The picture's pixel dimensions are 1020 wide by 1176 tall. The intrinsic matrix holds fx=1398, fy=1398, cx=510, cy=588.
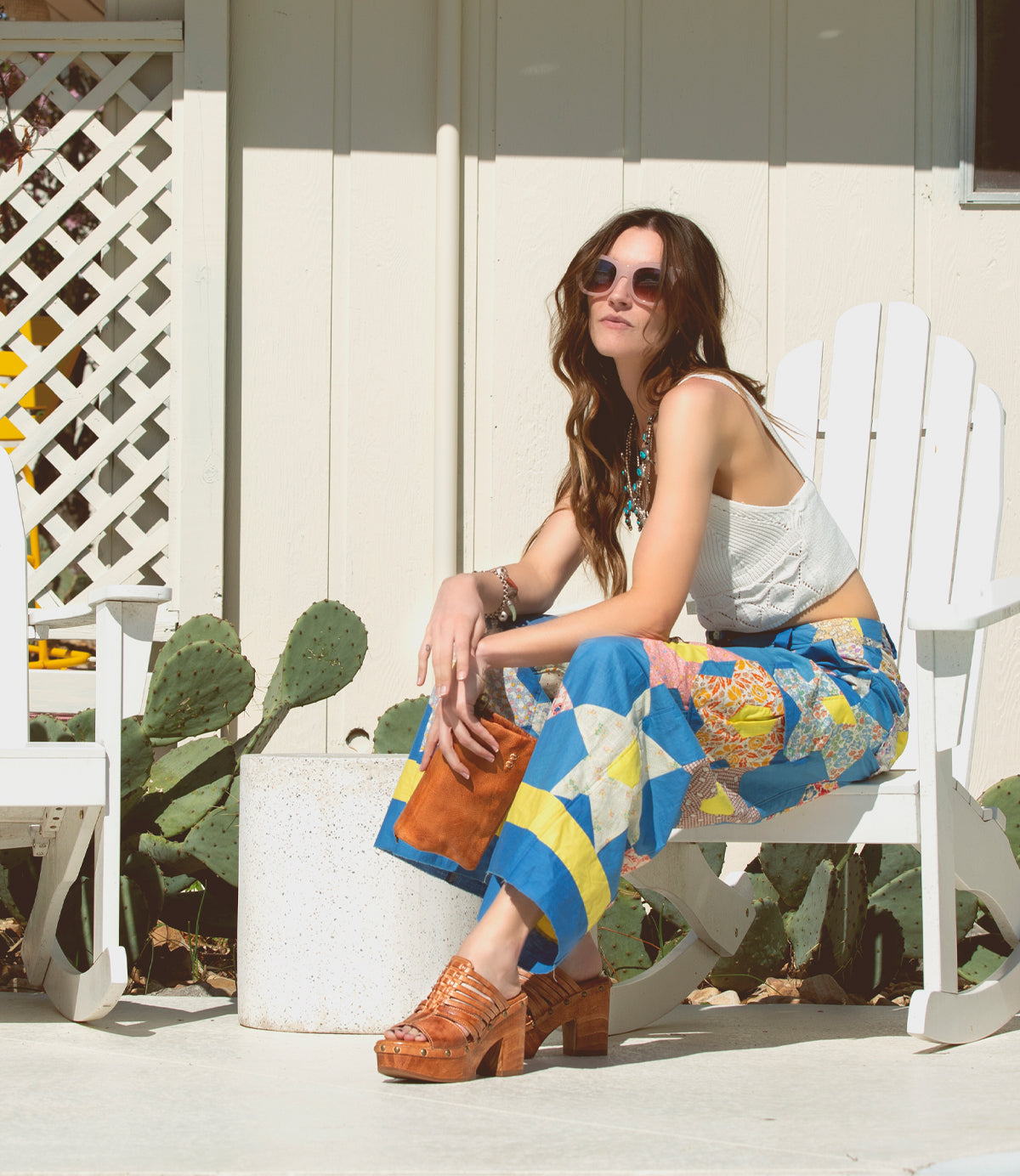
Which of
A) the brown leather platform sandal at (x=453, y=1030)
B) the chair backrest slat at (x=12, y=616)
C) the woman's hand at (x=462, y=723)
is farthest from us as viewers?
the chair backrest slat at (x=12, y=616)

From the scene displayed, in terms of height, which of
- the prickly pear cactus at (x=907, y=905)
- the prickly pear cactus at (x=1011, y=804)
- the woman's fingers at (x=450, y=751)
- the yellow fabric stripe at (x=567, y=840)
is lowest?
the prickly pear cactus at (x=907, y=905)

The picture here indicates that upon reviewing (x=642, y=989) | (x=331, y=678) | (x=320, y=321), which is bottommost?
(x=642, y=989)

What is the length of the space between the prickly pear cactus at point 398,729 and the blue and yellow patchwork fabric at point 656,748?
63cm

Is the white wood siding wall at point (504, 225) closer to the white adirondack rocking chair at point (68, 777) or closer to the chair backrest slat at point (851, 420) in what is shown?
the chair backrest slat at point (851, 420)

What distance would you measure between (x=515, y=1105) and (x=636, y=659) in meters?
0.53

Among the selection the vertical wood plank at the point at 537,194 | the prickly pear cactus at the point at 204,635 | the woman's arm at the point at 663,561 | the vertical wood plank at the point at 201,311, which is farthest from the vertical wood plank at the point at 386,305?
the woman's arm at the point at 663,561

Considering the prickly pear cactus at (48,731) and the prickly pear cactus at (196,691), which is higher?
the prickly pear cactus at (196,691)

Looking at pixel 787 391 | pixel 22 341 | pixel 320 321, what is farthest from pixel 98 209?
pixel 787 391

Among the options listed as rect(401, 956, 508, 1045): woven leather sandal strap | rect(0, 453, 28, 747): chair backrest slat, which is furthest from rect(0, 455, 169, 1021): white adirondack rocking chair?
rect(401, 956, 508, 1045): woven leather sandal strap

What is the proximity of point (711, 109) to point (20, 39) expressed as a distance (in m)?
1.60

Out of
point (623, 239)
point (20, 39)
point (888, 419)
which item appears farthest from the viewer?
point (20, 39)

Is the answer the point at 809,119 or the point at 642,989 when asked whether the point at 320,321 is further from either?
the point at 642,989

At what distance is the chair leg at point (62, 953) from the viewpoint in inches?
77.7

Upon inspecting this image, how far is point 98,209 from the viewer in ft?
10.6
